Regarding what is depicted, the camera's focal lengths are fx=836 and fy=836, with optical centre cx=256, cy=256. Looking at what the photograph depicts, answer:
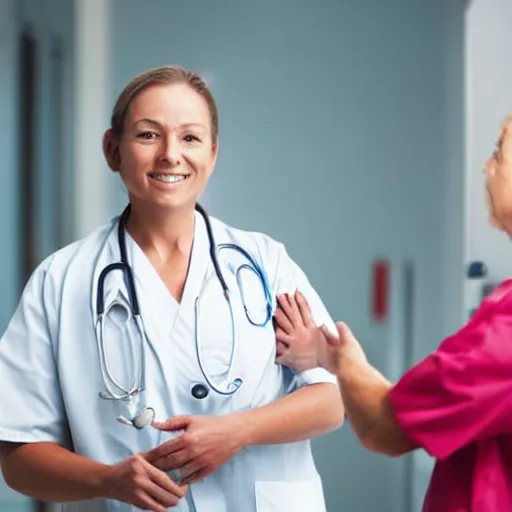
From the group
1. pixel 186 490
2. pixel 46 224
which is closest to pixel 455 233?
pixel 46 224

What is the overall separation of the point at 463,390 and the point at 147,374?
0.53 meters

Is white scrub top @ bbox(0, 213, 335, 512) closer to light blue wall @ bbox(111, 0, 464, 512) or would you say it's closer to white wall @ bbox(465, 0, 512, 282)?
light blue wall @ bbox(111, 0, 464, 512)

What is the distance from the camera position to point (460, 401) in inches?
36.4

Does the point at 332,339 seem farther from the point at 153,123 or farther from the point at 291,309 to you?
the point at 153,123

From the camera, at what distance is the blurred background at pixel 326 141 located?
2.09 metres

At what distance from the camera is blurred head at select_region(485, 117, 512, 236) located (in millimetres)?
999

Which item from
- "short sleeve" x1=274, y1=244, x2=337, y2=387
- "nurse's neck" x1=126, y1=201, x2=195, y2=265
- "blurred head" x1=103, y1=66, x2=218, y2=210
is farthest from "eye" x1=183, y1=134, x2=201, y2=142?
"short sleeve" x1=274, y1=244, x2=337, y2=387

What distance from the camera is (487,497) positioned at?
970mm

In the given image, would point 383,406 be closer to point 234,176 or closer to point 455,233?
point 234,176

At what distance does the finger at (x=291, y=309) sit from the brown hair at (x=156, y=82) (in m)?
0.29

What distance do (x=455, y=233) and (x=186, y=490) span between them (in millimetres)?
1231

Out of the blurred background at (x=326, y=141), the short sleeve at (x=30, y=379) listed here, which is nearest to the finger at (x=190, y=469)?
the short sleeve at (x=30, y=379)

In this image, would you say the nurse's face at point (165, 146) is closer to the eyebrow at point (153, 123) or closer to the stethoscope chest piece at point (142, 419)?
the eyebrow at point (153, 123)

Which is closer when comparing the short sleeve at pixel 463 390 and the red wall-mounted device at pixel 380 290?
the short sleeve at pixel 463 390
